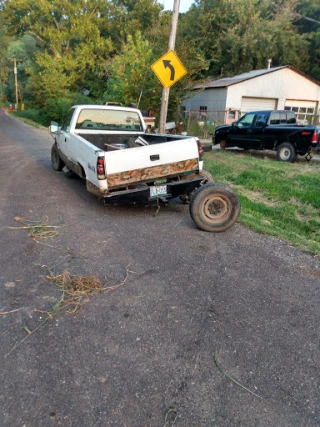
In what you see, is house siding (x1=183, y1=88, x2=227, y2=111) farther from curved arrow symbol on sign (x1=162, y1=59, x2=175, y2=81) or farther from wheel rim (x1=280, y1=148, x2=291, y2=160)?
curved arrow symbol on sign (x1=162, y1=59, x2=175, y2=81)

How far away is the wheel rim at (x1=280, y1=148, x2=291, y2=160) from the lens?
519 inches

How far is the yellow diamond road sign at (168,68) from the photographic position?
1061 cm

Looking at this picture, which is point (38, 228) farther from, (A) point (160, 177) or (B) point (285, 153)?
(B) point (285, 153)

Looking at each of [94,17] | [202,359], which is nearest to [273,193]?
[202,359]

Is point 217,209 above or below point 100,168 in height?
below

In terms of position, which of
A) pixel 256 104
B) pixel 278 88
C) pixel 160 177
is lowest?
pixel 160 177

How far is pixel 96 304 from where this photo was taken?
11.8ft

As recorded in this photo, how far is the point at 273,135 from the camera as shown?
44.4 ft

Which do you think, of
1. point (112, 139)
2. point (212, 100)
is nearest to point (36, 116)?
point (212, 100)

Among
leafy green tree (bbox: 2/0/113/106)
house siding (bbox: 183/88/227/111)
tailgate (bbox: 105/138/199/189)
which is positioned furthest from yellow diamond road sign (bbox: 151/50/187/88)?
leafy green tree (bbox: 2/0/113/106)

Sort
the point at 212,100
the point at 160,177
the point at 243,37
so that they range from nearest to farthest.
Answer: the point at 160,177 < the point at 212,100 < the point at 243,37

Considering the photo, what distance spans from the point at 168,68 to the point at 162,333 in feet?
29.9

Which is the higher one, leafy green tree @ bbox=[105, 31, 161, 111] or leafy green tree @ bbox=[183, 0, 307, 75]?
leafy green tree @ bbox=[183, 0, 307, 75]

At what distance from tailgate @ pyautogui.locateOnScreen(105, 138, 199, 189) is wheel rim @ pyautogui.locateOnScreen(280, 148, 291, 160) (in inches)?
309
